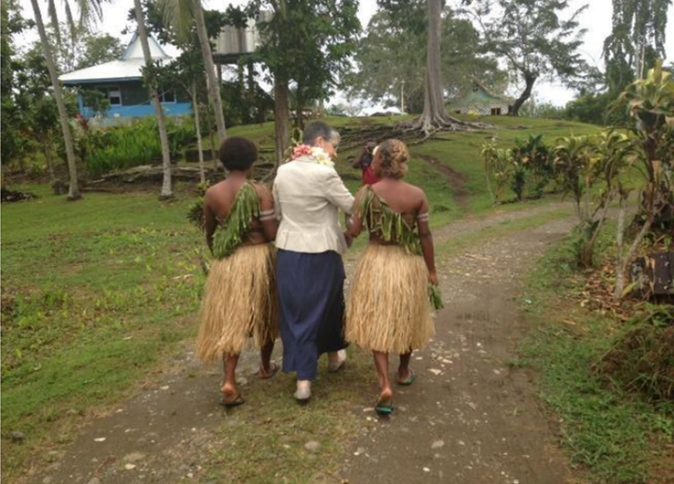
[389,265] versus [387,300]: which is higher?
[389,265]

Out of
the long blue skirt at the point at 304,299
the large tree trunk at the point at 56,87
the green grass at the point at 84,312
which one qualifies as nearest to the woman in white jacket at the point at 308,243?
the long blue skirt at the point at 304,299

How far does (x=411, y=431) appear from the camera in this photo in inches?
118

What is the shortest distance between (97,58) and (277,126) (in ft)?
96.7

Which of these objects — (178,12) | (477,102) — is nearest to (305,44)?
(178,12)

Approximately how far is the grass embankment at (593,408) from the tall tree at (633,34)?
29120 mm

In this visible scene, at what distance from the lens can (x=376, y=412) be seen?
3.14 meters

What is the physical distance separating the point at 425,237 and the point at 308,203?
0.71 meters

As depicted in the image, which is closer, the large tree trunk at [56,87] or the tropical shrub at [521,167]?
the tropical shrub at [521,167]

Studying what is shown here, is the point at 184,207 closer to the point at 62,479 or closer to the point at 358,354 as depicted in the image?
the point at 358,354

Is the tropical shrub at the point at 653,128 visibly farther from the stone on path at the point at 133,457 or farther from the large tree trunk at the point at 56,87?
the large tree trunk at the point at 56,87

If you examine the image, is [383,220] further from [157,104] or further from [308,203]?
[157,104]

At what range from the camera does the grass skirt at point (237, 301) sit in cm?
322

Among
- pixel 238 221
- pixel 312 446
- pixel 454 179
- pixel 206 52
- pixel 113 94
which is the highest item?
pixel 206 52

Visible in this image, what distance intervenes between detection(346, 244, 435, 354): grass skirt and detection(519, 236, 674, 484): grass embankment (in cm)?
102
